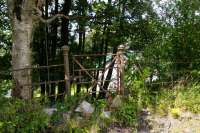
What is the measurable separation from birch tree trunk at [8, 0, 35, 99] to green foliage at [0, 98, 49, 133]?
177 cm

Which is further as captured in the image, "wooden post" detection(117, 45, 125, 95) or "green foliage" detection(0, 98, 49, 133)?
"wooden post" detection(117, 45, 125, 95)

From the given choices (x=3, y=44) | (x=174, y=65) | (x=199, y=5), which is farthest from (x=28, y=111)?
(x=3, y=44)

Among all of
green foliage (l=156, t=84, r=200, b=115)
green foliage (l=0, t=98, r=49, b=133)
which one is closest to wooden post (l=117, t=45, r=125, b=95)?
green foliage (l=156, t=84, r=200, b=115)

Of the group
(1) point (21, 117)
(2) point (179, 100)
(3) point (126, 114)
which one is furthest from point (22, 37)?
(2) point (179, 100)

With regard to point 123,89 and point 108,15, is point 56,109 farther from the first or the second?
point 108,15

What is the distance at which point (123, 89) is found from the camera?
10.4 meters

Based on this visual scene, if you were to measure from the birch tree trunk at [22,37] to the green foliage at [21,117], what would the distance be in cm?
177

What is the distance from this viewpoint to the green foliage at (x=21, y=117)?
8141 mm

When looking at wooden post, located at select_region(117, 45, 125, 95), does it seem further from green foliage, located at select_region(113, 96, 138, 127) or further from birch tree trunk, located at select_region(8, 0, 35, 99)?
birch tree trunk, located at select_region(8, 0, 35, 99)

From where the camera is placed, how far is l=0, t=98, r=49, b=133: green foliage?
814 centimetres

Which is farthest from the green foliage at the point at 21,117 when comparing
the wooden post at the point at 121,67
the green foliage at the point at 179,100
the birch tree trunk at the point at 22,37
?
the green foliage at the point at 179,100

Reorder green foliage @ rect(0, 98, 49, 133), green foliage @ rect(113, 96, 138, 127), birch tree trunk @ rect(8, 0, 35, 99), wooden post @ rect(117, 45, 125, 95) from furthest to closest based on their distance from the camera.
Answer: birch tree trunk @ rect(8, 0, 35, 99) → wooden post @ rect(117, 45, 125, 95) → green foliage @ rect(113, 96, 138, 127) → green foliage @ rect(0, 98, 49, 133)

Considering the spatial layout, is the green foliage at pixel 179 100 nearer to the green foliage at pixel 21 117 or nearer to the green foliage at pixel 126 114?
the green foliage at pixel 126 114

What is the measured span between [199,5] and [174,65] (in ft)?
8.34
